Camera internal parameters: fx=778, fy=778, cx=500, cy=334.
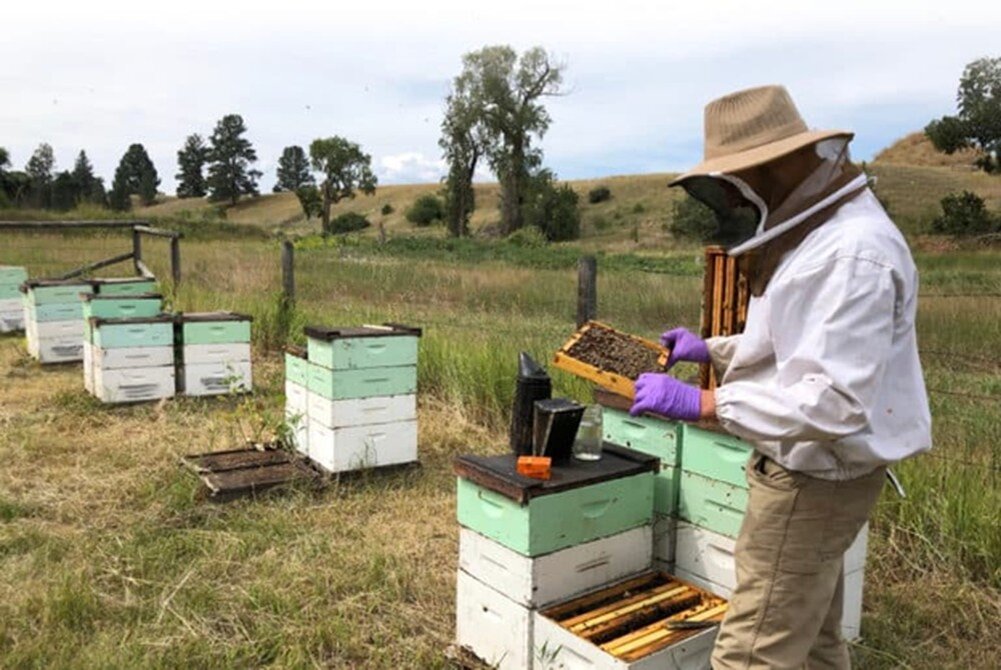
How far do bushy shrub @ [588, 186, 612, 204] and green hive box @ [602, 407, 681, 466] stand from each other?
53.6 metres

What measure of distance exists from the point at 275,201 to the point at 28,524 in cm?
7531

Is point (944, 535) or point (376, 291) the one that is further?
point (376, 291)

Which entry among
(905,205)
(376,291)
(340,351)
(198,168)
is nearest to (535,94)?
(905,205)

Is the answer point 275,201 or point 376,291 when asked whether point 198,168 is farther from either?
point 376,291

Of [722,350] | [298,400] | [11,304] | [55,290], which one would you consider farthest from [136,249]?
[722,350]

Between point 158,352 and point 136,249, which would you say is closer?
point 158,352

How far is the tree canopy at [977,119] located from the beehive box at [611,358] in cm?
3001

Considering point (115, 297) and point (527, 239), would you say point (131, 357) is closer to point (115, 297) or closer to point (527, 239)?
point (115, 297)

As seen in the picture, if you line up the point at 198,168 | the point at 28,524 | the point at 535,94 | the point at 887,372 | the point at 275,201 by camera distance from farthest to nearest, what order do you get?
the point at 198,168, the point at 275,201, the point at 535,94, the point at 28,524, the point at 887,372

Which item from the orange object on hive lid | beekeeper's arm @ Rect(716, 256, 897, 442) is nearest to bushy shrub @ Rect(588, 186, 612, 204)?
the orange object on hive lid

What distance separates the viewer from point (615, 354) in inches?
105

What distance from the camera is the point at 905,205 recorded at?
1491 inches

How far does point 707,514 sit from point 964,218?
3211 centimetres

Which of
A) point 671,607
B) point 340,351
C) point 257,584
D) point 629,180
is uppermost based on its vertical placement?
point 629,180
